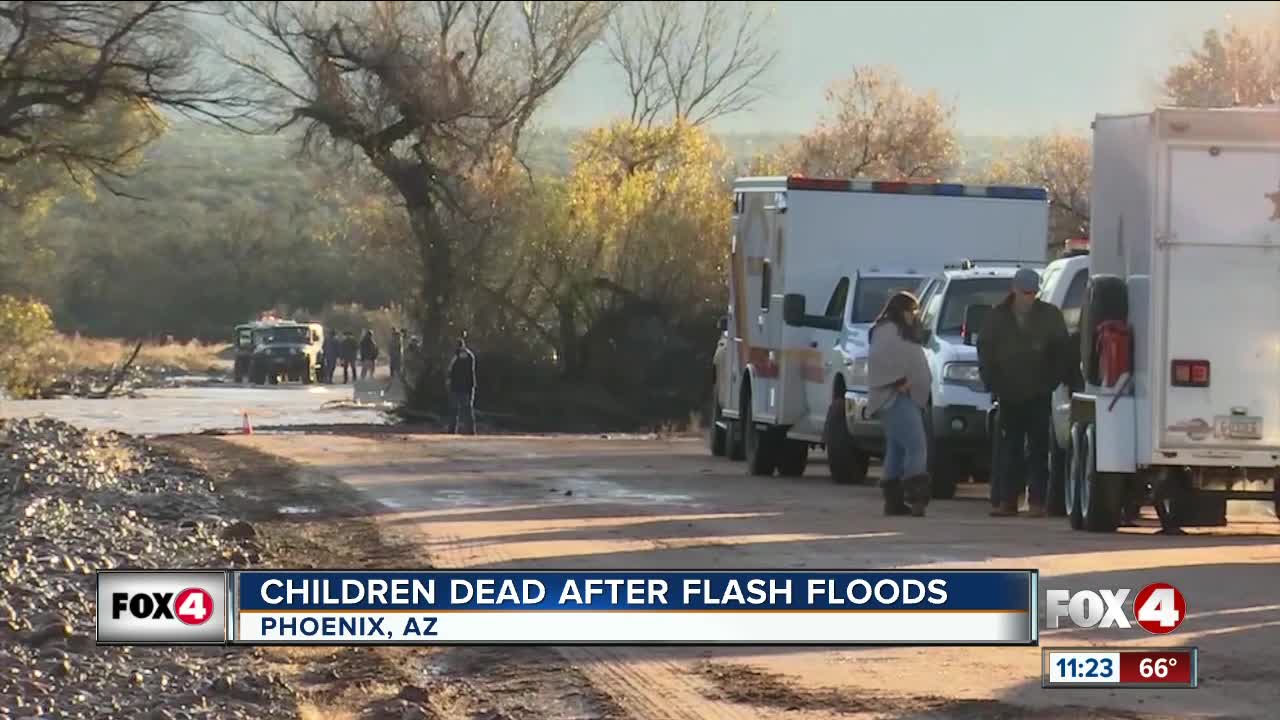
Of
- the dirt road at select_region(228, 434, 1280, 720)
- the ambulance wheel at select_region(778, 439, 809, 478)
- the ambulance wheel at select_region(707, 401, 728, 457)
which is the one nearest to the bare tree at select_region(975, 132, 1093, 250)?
the ambulance wheel at select_region(707, 401, 728, 457)

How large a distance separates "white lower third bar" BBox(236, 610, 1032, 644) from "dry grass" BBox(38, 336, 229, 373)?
200ft

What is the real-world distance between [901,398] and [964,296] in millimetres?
4313

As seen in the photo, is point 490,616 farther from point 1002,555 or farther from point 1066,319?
point 1066,319

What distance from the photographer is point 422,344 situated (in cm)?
4734

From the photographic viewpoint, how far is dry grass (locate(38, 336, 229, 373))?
79.8 metres

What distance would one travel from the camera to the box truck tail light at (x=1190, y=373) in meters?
17.0

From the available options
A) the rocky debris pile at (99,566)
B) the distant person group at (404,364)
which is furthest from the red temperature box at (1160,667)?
the distant person group at (404,364)

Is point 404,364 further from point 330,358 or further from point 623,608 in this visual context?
point 623,608

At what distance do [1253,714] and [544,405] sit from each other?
37.3m

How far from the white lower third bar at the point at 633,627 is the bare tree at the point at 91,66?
105 feet

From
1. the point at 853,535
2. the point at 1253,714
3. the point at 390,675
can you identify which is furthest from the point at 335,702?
the point at 853,535

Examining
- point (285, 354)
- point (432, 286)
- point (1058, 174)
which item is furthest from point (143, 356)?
point (432, 286)

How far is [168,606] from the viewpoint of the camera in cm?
1012

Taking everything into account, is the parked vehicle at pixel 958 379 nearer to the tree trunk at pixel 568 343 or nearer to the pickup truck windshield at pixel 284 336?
the tree trunk at pixel 568 343
